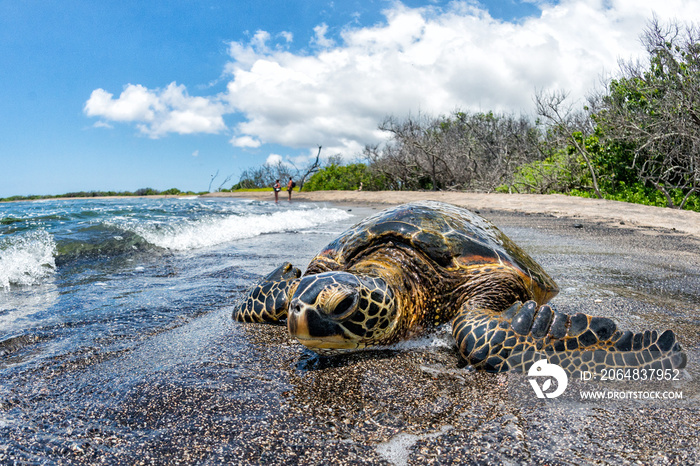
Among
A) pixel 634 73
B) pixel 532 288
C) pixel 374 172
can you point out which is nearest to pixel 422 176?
pixel 374 172

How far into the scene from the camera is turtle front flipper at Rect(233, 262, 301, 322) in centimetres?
291

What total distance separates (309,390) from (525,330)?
3.76ft

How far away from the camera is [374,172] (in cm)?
3425

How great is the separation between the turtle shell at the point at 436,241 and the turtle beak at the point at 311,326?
981mm

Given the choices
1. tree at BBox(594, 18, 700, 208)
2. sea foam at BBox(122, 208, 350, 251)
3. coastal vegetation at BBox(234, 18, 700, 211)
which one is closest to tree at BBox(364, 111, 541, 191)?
coastal vegetation at BBox(234, 18, 700, 211)

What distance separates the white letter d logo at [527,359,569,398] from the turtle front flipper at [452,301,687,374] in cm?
2

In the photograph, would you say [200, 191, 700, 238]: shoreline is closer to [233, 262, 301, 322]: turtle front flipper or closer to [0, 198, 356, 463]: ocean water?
[0, 198, 356, 463]: ocean water

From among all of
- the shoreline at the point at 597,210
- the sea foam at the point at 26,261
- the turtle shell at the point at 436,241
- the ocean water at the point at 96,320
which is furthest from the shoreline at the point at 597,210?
the sea foam at the point at 26,261

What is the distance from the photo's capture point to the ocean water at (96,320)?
172 centimetres

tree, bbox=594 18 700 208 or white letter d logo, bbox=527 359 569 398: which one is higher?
tree, bbox=594 18 700 208

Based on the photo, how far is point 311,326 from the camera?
6.26 ft

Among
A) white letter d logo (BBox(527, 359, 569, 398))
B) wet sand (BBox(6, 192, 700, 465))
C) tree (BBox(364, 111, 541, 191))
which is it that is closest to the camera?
wet sand (BBox(6, 192, 700, 465))

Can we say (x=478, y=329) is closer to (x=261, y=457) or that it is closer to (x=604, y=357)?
(x=604, y=357)

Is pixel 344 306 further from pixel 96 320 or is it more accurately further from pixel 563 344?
pixel 96 320
